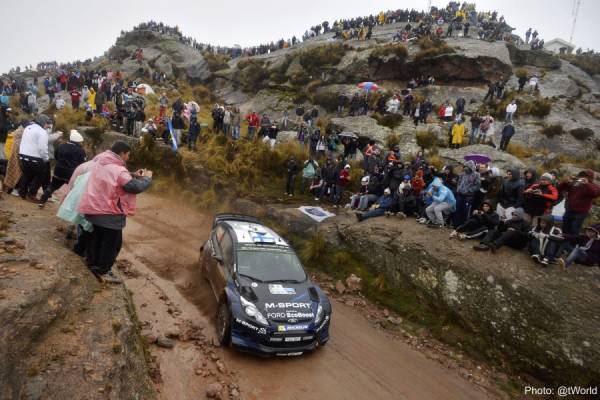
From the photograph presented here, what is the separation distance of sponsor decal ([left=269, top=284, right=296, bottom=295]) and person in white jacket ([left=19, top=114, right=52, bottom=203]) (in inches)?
250

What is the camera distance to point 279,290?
7.00m

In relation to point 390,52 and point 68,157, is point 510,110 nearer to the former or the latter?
point 390,52

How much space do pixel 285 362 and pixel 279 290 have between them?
1275mm

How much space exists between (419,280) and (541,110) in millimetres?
18504

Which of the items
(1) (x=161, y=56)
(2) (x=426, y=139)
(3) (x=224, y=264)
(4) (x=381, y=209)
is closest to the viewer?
(3) (x=224, y=264)

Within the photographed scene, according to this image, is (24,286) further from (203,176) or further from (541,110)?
(541,110)

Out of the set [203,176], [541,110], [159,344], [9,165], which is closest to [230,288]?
[159,344]

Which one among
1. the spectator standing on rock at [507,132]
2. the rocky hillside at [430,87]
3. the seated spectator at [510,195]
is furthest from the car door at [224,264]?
the spectator standing on rock at [507,132]

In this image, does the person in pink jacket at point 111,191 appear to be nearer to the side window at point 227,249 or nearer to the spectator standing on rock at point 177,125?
the side window at point 227,249

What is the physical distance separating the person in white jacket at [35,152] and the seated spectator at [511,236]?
34.4 feet

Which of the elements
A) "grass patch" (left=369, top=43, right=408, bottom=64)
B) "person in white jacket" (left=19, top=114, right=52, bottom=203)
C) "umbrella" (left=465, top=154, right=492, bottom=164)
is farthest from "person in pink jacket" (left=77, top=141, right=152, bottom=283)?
"grass patch" (left=369, top=43, right=408, bottom=64)

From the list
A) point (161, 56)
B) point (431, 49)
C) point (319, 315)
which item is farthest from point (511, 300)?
point (161, 56)

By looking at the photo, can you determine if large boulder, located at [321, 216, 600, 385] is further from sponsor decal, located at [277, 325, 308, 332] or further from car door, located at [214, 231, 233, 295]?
car door, located at [214, 231, 233, 295]

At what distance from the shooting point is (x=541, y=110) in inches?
853
